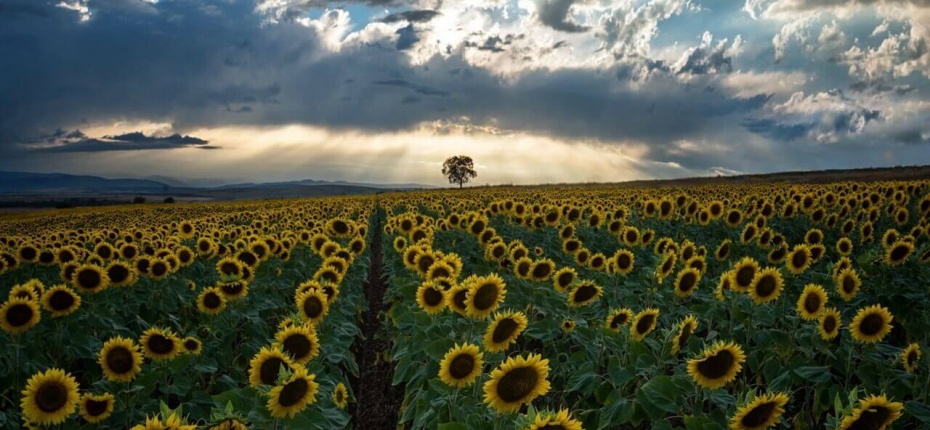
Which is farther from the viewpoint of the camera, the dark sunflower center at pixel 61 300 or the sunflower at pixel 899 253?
the sunflower at pixel 899 253

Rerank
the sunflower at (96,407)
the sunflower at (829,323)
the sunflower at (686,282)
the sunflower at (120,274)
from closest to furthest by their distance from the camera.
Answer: the sunflower at (96,407) < the sunflower at (829,323) < the sunflower at (686,282) < the sunflower at (120,274)

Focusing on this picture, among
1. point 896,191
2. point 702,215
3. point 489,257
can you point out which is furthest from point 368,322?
point 896,191

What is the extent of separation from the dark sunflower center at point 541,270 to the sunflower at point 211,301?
4037 mm

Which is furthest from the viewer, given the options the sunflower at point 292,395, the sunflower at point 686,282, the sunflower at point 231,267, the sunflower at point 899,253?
the sunflower at point 231,267

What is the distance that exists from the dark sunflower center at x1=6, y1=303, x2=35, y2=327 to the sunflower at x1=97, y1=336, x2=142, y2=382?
5.21 feet

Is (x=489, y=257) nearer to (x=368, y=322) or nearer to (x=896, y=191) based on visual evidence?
(x=368, y=322)

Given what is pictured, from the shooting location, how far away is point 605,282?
26.7 ft

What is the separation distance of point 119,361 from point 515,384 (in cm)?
364

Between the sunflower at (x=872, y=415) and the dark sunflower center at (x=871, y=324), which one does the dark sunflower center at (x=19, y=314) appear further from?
the dark sunflower center at (x=871, y=324)

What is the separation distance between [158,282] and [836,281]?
9222mm

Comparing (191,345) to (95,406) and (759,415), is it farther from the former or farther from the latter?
(759,415)

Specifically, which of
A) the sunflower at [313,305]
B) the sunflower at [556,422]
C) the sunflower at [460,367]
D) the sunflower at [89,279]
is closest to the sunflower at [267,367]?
the sunflower at [460,367]

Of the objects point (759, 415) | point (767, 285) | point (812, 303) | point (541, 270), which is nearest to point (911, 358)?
point (812, 303)

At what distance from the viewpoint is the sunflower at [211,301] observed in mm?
7305
